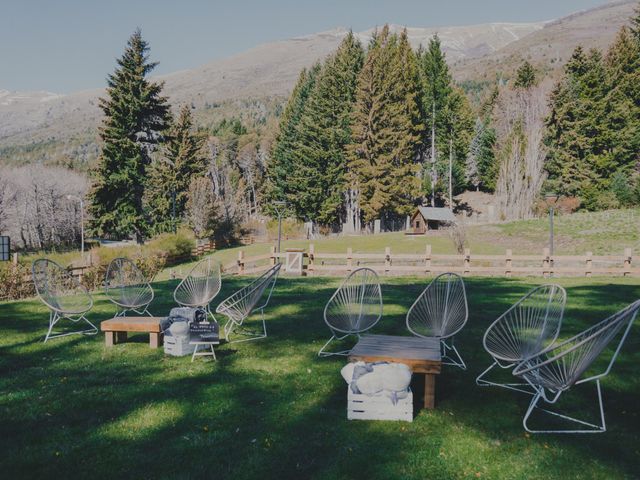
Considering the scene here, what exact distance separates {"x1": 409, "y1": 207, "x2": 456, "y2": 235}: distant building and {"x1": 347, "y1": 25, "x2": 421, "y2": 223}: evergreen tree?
4266 millimetres

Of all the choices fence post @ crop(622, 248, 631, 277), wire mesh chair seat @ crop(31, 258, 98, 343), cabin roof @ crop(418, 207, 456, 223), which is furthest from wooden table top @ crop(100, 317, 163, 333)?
cabin roof @ crop(418, 207, 456, 223)

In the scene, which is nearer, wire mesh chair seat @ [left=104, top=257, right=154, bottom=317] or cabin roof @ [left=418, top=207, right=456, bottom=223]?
wire mesh chair seat @ [left=104, top=257, right=154, bottom=317]

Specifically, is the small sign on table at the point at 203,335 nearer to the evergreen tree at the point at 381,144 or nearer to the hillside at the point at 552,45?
the evergreen tree at the point at 381,144

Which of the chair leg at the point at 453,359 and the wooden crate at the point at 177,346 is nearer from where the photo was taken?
the chair leg at the point at 453,359

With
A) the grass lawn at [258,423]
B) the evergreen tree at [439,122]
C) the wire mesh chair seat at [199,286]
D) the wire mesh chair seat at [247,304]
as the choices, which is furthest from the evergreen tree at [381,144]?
the grass lawn at [258,423]

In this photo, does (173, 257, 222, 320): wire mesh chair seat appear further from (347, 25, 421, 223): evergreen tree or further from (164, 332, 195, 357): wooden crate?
(347, 25, 421, 223): evergreen tree

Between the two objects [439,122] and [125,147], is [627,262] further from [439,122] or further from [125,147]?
[439,122]

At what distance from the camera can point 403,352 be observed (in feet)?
16.0

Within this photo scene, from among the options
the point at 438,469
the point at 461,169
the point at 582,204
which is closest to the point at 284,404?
the point at 438,469

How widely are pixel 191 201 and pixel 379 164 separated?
1528 cm

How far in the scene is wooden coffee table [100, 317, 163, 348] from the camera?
6773 millimetres

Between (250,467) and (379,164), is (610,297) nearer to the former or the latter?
(250,467)

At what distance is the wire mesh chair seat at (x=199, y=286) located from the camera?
28.2 ft

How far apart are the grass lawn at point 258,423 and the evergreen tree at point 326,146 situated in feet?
118
